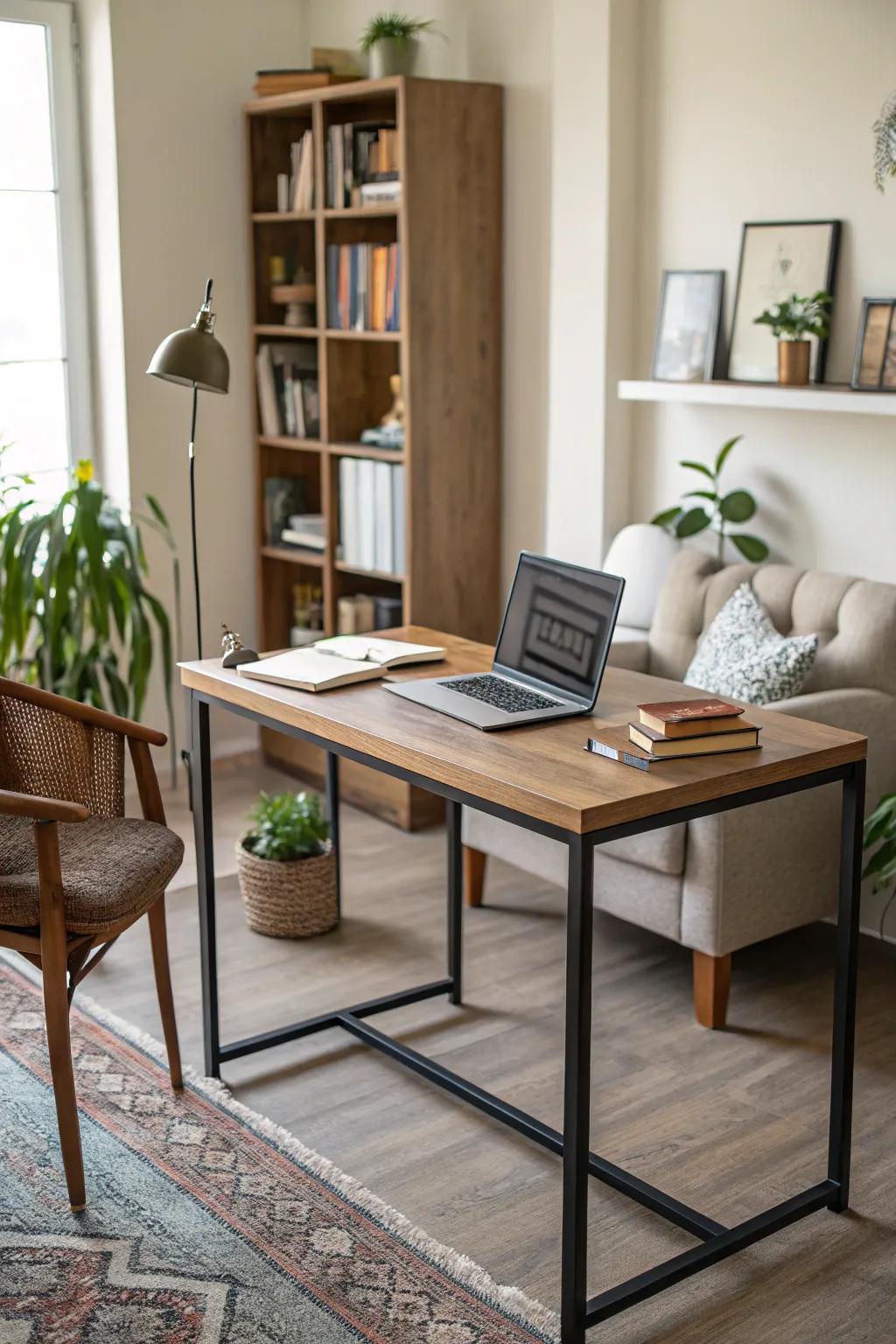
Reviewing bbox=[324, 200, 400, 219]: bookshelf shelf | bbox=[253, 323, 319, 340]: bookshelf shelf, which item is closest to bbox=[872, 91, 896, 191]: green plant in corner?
bbox=[324, 200, 400, 219]: bookshelf shelf

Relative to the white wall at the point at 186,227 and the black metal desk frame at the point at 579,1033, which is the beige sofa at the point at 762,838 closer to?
the black metal desk frame at the point at 579,1033

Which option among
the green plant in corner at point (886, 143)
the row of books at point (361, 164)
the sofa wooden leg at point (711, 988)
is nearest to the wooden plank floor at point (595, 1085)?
the sofa wooden leg at point (711, 988)

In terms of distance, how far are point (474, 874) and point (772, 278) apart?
1694 mm

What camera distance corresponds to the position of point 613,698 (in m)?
2.62

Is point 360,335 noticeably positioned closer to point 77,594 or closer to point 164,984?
point 77,594

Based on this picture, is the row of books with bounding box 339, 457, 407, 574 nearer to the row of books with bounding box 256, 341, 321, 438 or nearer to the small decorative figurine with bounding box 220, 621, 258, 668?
the row of books with bounding box 256, 341, 321, 438

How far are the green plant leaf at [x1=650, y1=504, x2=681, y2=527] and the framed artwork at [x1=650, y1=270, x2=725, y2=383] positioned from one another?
1.12ft

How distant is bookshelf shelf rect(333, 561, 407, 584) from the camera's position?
4441mm

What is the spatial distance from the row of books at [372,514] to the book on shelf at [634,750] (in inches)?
84.9

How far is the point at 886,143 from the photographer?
3.18 meters

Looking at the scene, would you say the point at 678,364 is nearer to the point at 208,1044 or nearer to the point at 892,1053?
the point at 892,1053

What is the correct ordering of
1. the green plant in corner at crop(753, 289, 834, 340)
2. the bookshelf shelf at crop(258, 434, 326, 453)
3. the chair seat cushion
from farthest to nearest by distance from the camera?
the bookshelf shelf at crop(258, 434, 326, 453) → the green plant in corner at crop(753, 289, 834, 340) → the chair seat cushion

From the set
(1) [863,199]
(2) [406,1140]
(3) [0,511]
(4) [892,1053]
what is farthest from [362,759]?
(3) [0,511]

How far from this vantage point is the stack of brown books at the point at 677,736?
2.23 metres
